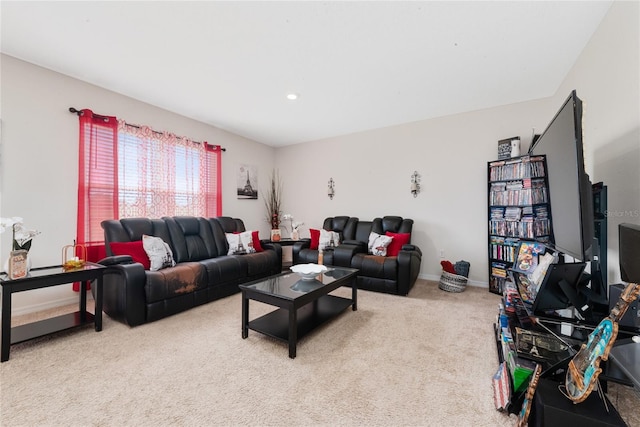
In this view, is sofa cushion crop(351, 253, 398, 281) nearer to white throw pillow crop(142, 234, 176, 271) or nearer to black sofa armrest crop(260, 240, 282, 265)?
black sofa armrest crop(260, 240, 282, 265)

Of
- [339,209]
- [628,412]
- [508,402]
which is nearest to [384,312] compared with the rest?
[508,402]

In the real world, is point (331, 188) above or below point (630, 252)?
above

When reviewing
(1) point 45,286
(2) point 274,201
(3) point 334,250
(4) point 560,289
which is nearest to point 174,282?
(1) point 45,286

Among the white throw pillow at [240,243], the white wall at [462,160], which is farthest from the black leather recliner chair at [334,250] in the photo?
the white throw pillow at [240,243]

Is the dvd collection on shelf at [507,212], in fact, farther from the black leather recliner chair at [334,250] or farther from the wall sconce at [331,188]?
the wall sconce at [331,188]

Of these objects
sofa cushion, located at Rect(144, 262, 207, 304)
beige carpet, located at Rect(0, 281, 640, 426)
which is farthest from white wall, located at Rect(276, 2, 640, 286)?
sofa cushion, located at Rect(144, 262, 207, 304)

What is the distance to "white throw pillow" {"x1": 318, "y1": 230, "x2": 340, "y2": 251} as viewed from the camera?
160 inches

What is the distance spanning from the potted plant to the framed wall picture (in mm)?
403

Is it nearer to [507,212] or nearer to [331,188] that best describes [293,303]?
[507,212]

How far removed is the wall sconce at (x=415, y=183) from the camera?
4.18 meters

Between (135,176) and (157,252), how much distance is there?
127 cm

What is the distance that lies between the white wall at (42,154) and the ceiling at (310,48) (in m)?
0.19

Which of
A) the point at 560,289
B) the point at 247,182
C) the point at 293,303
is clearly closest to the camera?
the point at 560,289

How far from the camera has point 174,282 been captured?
260 cm
